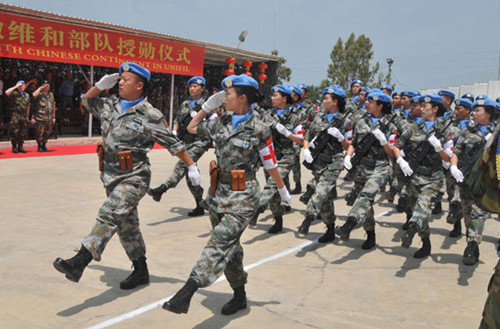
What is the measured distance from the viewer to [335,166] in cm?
676

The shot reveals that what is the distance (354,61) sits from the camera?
151 ft

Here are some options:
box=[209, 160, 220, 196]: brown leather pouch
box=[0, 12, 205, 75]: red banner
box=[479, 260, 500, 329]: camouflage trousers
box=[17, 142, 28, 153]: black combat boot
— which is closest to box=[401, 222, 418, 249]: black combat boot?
box=[209, 160, 220, 196]: brown leather pouch

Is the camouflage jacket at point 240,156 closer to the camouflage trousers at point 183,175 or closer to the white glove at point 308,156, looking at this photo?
the white glove at point 308,156

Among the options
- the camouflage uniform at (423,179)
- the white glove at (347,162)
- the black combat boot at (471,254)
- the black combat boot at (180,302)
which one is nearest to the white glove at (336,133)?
the white glove at (347,162)

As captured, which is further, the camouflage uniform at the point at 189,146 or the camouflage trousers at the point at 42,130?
the camouflage trousers at the point at 42,130

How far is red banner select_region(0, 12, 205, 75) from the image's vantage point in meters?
14.5

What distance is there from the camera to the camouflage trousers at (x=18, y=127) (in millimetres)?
13352

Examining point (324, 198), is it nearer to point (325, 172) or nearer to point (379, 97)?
point (325, 172)

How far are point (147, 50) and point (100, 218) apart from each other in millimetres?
15091

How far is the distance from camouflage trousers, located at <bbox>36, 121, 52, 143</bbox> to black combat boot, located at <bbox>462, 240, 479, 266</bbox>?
11.9 metres

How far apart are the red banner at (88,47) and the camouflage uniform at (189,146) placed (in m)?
8.73

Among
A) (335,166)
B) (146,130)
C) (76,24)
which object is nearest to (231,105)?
(146,130)

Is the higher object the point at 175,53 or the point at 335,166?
the point at 175,53

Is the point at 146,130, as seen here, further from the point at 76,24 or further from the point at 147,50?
the point at 147,50
